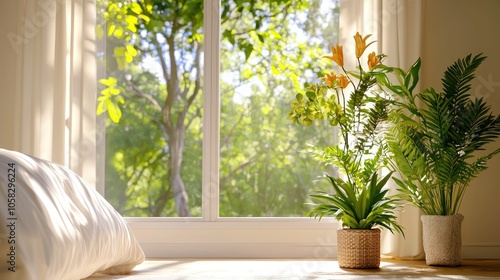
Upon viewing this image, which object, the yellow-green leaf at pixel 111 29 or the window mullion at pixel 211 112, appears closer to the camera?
the window mullion at pixel 211 112

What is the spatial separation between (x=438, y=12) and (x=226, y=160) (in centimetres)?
167

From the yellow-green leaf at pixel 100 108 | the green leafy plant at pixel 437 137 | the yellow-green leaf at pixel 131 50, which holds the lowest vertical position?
the green leafy plant at pixel 437 137

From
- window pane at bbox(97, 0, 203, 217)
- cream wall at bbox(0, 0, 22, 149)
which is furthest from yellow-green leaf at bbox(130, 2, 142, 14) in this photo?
cream wall at bbox(0, 0, 22, 149)

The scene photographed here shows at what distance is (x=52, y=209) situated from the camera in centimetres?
229

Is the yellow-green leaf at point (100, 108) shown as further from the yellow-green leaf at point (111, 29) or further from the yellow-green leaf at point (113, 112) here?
the yellow-green leaf at point (111, 29)

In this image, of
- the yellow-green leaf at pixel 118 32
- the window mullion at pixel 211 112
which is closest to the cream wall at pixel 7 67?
the yellow-green leaf at pixel 118 32

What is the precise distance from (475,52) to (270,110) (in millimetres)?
1354

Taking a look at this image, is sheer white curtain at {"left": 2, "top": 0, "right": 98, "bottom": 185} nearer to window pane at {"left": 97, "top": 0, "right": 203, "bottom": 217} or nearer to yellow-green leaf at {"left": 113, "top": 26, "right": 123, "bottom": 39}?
yellow-green leaf at {"left": 113, "top": 26, "right": 123, "bottom": 39}

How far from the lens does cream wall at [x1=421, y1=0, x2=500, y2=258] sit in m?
4.33

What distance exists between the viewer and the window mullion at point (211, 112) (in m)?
4.44

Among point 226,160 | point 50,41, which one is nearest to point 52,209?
point 50,41

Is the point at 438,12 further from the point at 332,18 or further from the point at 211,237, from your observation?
the point at 211,237

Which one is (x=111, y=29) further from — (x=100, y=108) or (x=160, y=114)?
(x=160, y=114)

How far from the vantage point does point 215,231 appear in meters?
4.40
